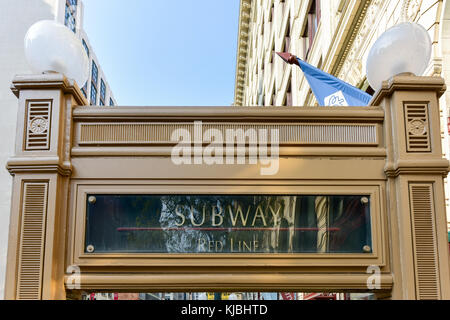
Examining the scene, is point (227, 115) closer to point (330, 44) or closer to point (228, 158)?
point (228, 158)

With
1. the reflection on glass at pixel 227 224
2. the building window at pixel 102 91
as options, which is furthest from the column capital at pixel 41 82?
the building window at pixel 102 91

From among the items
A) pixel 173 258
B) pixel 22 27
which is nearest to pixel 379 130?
pixel 173 258

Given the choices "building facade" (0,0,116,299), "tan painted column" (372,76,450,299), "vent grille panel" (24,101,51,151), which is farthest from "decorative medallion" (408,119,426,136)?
"building facade" (0,0,116,299)

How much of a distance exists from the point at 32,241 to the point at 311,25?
17.6 meters

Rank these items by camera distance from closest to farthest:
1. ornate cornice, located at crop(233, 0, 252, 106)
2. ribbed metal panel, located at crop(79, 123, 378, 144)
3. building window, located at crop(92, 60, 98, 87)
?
ribbed metal panel, located at crop(79, 123, 378, 144) → ornate cornice, located at crop(233, 0, 252, 106) → building window, located at crop(92, 60, 98, 87)

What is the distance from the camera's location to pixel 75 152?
301 centimetres

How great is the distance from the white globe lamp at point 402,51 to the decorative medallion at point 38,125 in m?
1.89

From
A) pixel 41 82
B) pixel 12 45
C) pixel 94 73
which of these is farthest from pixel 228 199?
pixel 94 73

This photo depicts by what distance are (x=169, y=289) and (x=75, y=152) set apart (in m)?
0.90

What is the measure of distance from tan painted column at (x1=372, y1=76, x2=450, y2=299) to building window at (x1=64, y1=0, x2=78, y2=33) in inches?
1790

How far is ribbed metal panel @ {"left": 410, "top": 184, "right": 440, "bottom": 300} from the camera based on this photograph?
2.82 metres

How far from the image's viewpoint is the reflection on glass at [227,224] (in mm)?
2934

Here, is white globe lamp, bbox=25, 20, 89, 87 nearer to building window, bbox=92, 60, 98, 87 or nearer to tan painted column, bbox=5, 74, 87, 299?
tan painted column, bbox=5, 74, 87, 299
